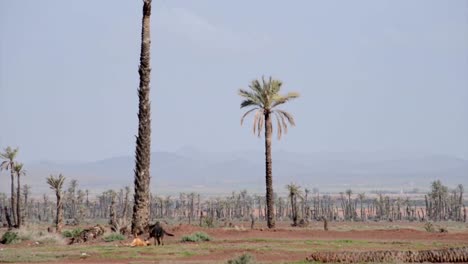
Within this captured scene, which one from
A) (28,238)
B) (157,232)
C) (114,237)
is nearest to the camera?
(157,232)

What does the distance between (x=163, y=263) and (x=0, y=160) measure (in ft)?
187

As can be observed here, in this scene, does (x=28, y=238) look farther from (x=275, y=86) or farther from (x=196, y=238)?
(x=275, y=86)

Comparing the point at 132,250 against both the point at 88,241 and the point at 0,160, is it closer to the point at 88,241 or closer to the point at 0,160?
the point at 88,241

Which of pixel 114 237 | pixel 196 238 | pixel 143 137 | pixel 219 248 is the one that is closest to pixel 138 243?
pixel 196 238

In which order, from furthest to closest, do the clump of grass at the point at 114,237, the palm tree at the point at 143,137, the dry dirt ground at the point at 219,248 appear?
the palm tree at the point at 143,137 < the clump of grass at the point at 114,237 < the dry dirt ground at the point at 219,248

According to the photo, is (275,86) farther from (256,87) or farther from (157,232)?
(157,232)

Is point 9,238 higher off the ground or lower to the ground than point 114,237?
lower

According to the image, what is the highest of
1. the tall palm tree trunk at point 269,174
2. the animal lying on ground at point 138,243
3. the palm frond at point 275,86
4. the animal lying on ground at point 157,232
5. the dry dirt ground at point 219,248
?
the palm frond at point 275,86

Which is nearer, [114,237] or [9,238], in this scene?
[114,237]

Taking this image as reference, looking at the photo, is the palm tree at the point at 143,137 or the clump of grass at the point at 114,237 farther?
the palm tree at the point at 143,137

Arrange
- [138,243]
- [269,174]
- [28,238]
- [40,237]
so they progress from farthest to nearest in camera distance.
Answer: [269,174] < [28,238] < [40,237] < [138,243]

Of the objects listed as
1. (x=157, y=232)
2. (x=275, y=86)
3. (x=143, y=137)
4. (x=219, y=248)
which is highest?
(x=275, y=86)

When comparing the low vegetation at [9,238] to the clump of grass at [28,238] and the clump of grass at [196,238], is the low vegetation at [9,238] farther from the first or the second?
the clump of grass at [196,238]

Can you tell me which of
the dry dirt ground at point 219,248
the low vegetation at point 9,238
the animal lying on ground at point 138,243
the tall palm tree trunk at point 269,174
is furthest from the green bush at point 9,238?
the tall palm tree trunk at point 269,174
